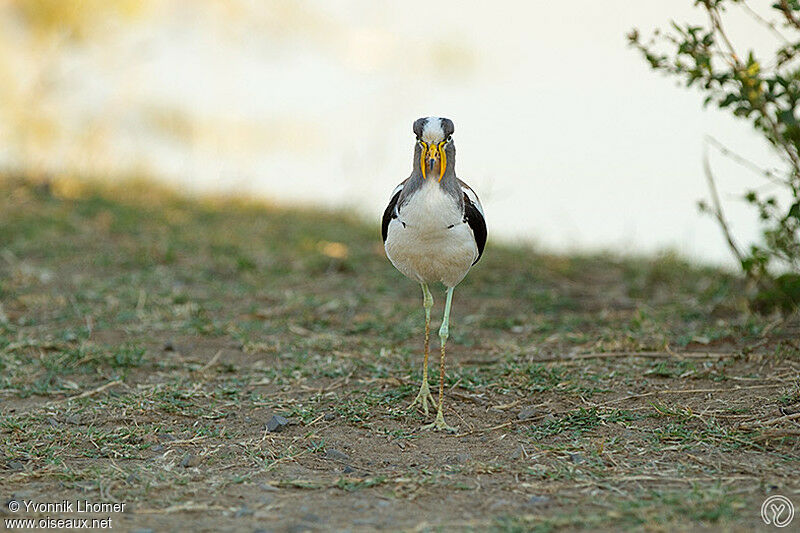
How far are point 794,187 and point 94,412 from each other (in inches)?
160

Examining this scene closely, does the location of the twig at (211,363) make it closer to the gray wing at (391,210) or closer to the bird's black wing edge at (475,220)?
the gray wing at (391,210)

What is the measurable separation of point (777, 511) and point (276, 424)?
2.33m

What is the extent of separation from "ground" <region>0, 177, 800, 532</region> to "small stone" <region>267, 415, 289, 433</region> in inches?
1.3

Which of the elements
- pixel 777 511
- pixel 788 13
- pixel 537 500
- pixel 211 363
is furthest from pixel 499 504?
pixel 788 13

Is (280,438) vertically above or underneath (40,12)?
underneath

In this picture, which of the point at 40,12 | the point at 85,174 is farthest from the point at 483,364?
the point at 40,12

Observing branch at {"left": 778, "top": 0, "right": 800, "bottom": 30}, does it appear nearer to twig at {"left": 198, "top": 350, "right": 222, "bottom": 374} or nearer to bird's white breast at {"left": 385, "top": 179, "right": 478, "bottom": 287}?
bird's white breast at {"left": 385, "top": 179, "right": 478, "bottom": 287}

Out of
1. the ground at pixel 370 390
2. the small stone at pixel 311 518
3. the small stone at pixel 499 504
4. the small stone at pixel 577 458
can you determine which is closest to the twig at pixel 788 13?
the ground at pixel 370 390

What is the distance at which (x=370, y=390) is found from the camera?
195 inches

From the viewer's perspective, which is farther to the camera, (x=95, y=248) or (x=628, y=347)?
(x=95, y=248)

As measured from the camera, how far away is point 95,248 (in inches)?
318

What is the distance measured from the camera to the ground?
351 cm

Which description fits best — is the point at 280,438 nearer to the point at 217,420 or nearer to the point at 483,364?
the point at 217,420

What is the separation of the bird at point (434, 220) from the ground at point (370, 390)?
57 cm
